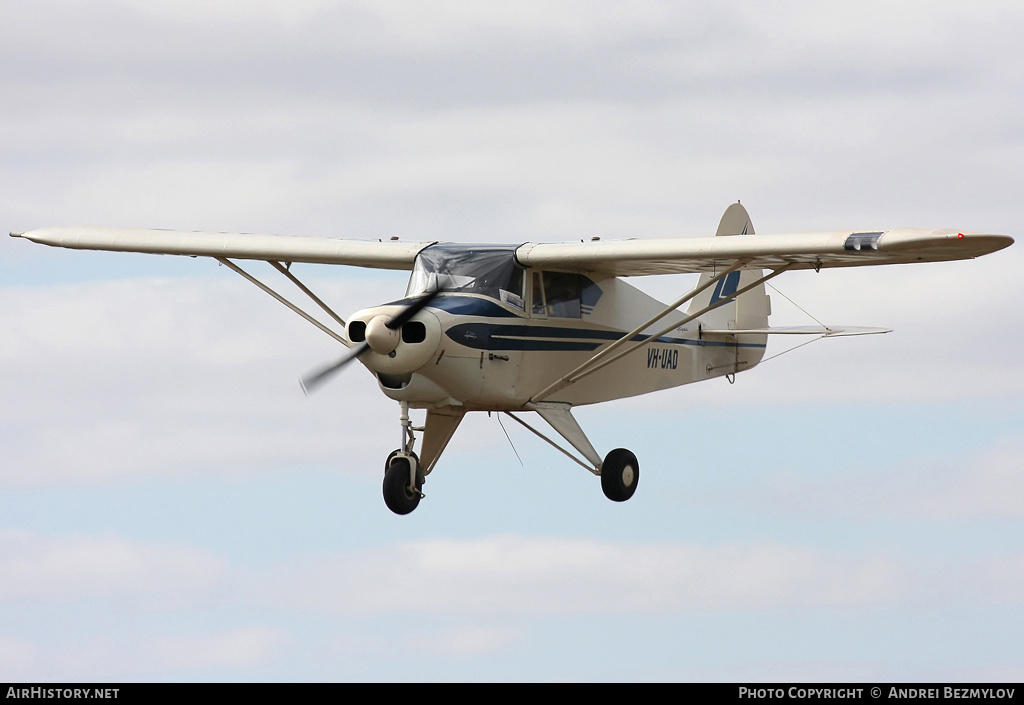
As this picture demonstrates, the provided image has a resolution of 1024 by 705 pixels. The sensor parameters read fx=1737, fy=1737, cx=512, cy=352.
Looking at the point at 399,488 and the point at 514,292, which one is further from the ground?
the point at 514,292

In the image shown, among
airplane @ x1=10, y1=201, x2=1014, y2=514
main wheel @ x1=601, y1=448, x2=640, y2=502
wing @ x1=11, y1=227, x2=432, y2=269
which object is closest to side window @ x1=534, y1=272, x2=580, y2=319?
airplane @ x1=10, y1=201, x2=1014, y2=514

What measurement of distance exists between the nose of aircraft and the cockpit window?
1368 millimetres

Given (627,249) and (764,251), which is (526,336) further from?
(764,251)

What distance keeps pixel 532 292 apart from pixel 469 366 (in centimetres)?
139

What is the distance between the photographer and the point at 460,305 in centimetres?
1989

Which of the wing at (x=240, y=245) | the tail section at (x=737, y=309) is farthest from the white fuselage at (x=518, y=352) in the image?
the wing at (x=240, y=245)

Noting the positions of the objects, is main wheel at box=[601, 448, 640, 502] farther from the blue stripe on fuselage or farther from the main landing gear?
the blue stripe on fuselage

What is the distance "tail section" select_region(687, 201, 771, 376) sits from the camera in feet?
82.0

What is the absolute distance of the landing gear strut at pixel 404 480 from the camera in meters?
20.5

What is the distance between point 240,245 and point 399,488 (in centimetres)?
430

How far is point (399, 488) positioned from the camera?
20484 mm

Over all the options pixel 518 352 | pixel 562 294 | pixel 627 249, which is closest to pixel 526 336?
pixel 518 352

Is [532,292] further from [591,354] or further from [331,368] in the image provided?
[331,368]

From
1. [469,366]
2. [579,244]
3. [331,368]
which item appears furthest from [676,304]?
[331,368]
